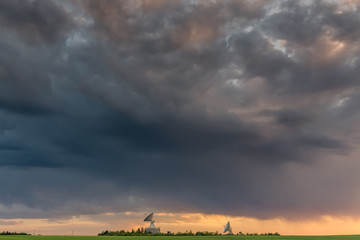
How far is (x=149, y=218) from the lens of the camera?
168 metres

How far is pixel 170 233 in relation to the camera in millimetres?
139250

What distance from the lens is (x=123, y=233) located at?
131750 millimetres

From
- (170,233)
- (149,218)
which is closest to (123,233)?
(170,233)

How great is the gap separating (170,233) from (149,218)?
1210 inches

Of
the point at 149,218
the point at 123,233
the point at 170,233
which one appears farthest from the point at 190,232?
the point at 149,218

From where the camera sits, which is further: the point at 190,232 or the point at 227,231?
the point at 227,231

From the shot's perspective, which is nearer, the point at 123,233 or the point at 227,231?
the point at 123,233

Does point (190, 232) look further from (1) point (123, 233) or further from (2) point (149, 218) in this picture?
(2) point (149, 218)

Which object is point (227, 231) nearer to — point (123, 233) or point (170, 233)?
point (170, 233)

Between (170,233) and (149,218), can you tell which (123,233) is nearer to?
(170,233)

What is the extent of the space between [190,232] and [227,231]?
97.1ft

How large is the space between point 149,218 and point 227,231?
3588 centimetres

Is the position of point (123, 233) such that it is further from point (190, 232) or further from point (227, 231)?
point (227, 231)

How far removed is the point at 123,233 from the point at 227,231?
162 ft
